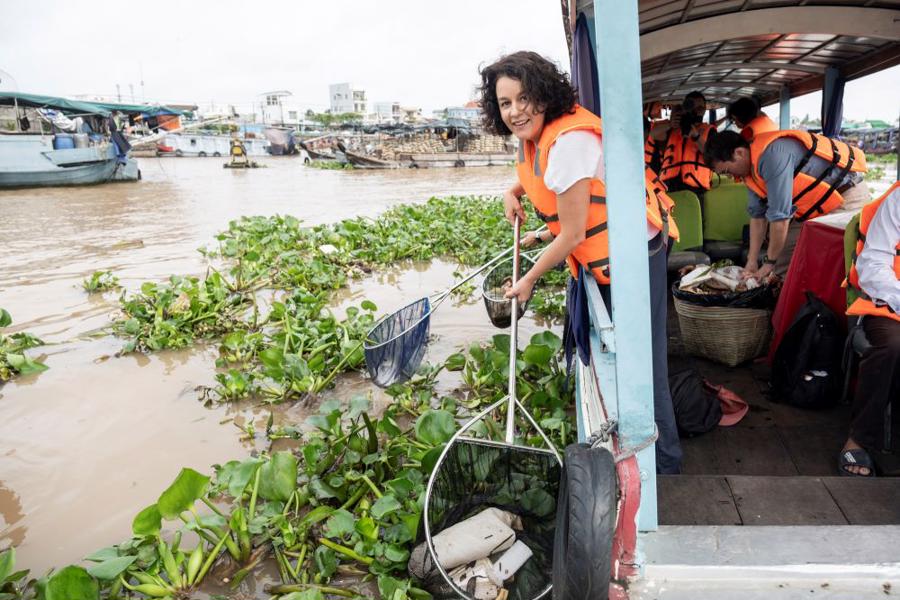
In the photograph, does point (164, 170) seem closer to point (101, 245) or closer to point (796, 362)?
point (101, 245)

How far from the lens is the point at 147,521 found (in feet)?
7.09

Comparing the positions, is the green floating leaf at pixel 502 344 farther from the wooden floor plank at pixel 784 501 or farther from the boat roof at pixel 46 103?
the boat roof at pixel 46 103

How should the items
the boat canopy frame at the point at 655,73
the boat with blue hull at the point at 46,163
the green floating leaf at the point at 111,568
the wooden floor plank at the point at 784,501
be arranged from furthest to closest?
the boat with blue hull at the point at 46,163
the green floating leaf at the point at 111,568
the wooden floor plank at the point at 784,501
the boat canopy frame at the point at 655,73

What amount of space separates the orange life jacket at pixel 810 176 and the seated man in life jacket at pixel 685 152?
1806 millimetres

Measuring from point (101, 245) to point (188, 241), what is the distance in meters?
1.31

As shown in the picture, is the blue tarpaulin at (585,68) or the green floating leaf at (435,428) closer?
the blue tarpaulin at (585,68)

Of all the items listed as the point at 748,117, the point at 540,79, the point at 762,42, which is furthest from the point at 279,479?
the point at 762,42

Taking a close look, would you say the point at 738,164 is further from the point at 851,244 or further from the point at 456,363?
the point at 456,363

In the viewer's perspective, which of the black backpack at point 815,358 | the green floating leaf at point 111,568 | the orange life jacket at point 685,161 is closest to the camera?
the green floating leaf at point 111,568

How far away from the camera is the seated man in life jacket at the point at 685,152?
5.22 m

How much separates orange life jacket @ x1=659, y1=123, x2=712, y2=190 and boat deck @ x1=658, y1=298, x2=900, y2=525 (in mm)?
2456

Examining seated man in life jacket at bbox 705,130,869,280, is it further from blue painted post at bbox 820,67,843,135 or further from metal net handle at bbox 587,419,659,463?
metal net handle at bbox 587,419,659,463

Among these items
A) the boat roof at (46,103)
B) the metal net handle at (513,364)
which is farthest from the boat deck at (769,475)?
the boat roof at (46,103)

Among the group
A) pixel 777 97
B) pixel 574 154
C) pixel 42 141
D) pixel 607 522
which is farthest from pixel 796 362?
pixel 42 141
